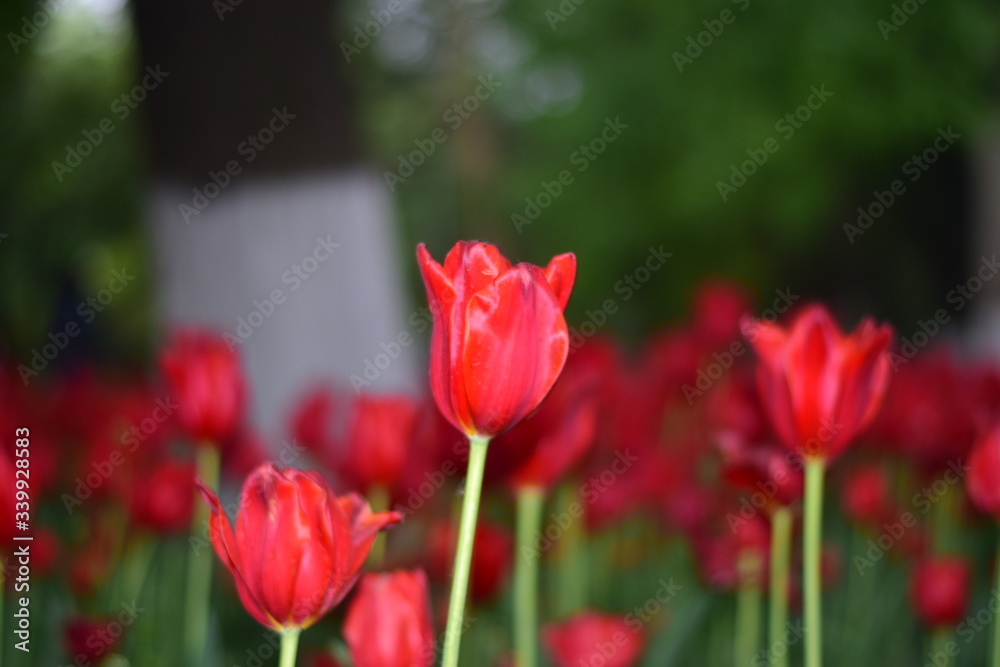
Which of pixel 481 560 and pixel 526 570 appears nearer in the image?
pixel 526 570

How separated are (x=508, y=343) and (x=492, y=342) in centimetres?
1

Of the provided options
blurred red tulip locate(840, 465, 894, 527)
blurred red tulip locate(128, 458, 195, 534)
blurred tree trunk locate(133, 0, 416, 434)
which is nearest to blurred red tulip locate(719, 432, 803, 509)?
blurred red tulip locate(840, 465, 894, 527)

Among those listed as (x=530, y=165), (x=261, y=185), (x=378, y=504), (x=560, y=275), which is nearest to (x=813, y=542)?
(x=560, y=275)

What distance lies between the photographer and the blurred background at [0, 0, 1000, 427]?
3475 millimetres

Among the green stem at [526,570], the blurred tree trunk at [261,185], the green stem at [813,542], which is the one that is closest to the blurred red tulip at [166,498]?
the green stem at [526,570]

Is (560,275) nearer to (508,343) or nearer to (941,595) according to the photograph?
(508,343)

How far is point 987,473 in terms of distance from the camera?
1.13 meters

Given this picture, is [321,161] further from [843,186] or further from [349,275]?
[843,186]

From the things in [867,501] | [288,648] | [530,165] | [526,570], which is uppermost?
[530,165]

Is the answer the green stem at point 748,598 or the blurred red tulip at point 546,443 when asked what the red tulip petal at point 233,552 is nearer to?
the blurred red tulip at point 546,443

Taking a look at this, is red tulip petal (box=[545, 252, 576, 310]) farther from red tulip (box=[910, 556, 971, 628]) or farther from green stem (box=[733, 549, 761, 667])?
red tulip (box=[910, 556, 971, 628])

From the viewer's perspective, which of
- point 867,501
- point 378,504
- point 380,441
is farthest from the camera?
point 867,501

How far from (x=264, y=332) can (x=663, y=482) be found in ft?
6.04

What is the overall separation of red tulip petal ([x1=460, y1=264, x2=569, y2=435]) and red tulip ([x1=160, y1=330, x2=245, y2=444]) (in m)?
0.86
